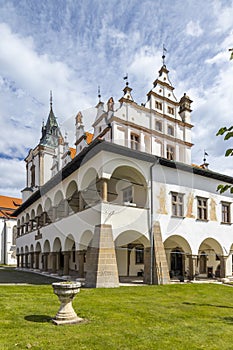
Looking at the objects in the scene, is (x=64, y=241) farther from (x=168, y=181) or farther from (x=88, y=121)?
(x=88, y=121)

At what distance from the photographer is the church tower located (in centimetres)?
4191

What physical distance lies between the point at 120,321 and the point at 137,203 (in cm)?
1255

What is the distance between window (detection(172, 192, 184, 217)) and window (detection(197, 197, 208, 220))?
1785 mm

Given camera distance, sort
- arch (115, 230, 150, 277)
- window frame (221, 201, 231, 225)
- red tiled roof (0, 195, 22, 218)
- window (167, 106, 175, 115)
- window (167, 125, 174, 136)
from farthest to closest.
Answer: red tiled roof (0, 195, 22, 218) → window (167, 106, 175, 115) → window (167, 125, 174, 136) → window frame (221, 201, 231, 225) → arch (115, 230, 150, 277)

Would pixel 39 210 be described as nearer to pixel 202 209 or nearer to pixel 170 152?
pixel 170 152

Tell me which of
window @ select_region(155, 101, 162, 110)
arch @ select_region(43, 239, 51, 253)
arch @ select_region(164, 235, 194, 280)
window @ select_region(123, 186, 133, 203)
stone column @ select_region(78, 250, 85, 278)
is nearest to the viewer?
stone column @ select_region(78, 250, 85, 278)

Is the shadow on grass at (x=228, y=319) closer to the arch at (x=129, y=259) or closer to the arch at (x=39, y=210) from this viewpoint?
the arch at (x=129, y=259)

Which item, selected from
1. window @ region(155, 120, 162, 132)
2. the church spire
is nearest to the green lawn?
window @ region(155, 120, 162, 132)

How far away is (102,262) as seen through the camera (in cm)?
1573

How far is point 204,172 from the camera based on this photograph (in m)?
22.6

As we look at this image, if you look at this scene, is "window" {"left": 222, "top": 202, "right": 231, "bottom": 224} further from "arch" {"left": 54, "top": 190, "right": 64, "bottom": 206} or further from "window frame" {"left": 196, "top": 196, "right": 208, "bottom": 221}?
"arch" {"left": 54, "top": 190, "right": 64, "bottom": 206}

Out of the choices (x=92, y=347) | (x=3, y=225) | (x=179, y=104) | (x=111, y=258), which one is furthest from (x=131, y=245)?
(x=3, y=225)

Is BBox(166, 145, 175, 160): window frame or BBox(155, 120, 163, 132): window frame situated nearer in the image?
BBox(155, 120, 163, 132): window frame

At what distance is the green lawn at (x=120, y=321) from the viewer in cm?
692
